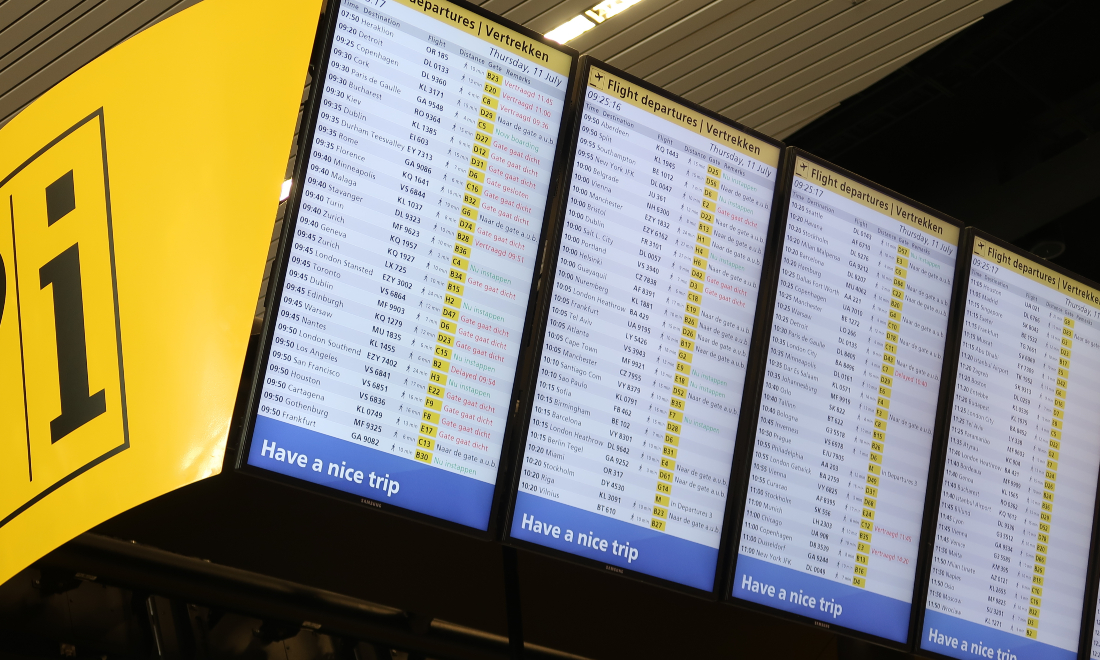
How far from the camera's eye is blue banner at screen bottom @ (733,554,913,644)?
335cm

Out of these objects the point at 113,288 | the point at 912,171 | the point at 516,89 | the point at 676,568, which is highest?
the point at 912,171

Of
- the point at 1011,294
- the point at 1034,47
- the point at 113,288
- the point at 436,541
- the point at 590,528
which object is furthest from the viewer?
the point at 1034,47

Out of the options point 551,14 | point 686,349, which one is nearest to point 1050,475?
point 686,349

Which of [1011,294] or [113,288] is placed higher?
[1011,294]

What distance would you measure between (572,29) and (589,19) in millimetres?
120

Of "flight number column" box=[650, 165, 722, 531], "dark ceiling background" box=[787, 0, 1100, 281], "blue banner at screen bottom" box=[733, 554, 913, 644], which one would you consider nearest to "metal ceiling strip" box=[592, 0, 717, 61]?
"dark ceiling background" box=[787, 0, 1100, 281]

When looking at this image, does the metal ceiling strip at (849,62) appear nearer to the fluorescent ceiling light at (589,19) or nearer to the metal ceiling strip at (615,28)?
the metal ceiling strip at (615,28)

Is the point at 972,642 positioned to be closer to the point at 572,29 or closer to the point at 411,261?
the point at 411,261

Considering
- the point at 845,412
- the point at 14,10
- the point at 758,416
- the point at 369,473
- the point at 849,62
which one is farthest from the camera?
the point at 849,62

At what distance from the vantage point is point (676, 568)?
10.5 feet

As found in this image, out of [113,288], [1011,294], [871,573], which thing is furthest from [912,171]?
[113,288]

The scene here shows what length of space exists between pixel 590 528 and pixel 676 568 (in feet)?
1.05

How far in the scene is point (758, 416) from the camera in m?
3.46

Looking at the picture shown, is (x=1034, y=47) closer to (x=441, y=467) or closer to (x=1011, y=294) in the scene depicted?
(x=1011, y=294)
